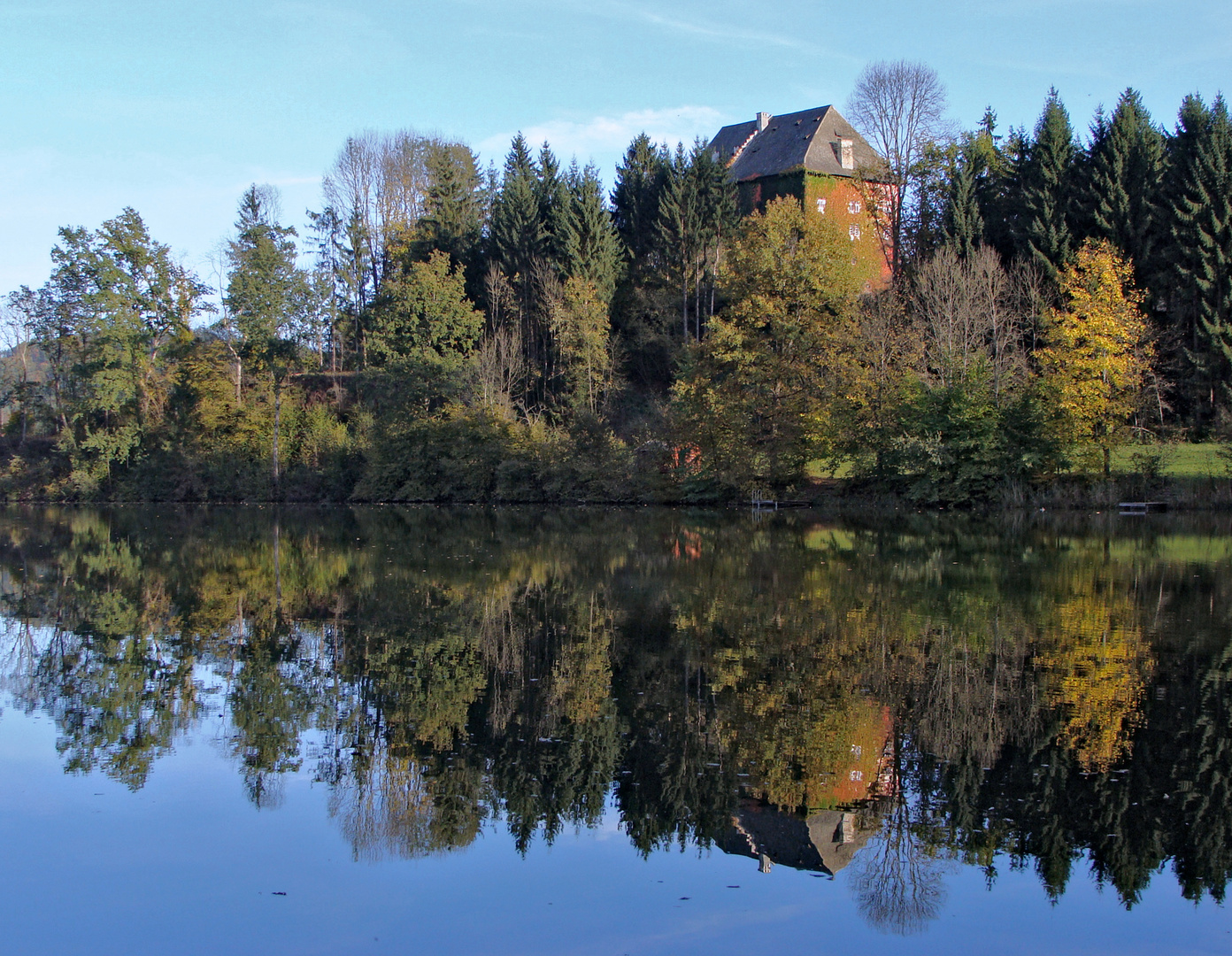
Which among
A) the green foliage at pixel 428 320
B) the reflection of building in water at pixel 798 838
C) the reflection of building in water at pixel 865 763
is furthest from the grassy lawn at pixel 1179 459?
the reflection of building in water at pixel 798 838

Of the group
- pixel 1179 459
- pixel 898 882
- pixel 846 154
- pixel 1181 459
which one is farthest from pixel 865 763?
pixel 846 154

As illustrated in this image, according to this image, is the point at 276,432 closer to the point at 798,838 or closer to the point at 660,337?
the point at 660,337

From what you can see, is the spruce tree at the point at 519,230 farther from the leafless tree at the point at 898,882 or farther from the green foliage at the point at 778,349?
the leafless tree at the point at 898,882

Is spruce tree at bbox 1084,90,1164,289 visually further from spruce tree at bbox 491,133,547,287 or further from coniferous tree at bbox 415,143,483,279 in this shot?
coniferous tree at bbox 415,143,483,279

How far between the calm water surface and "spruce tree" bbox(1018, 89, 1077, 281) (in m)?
30.6

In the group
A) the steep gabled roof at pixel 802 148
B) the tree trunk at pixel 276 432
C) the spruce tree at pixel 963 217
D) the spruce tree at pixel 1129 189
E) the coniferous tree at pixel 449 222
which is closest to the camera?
the spruce tree at pixel 1129 189

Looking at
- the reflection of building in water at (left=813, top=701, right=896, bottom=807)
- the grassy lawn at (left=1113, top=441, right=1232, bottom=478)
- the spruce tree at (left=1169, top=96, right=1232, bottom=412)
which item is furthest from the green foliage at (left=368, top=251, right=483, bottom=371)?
the reflection of building in water at (left=813, top=701, right=896, bottom=807)

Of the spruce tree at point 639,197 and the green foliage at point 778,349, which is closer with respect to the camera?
the green foliage at point 778,349

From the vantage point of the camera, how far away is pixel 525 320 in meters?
56.7

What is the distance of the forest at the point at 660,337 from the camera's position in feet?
127

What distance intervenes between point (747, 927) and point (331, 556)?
20175 mm

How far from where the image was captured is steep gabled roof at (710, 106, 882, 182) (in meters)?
60.5

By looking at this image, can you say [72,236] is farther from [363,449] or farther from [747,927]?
[747,927]

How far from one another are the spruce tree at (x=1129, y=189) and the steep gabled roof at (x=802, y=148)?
15.7m
